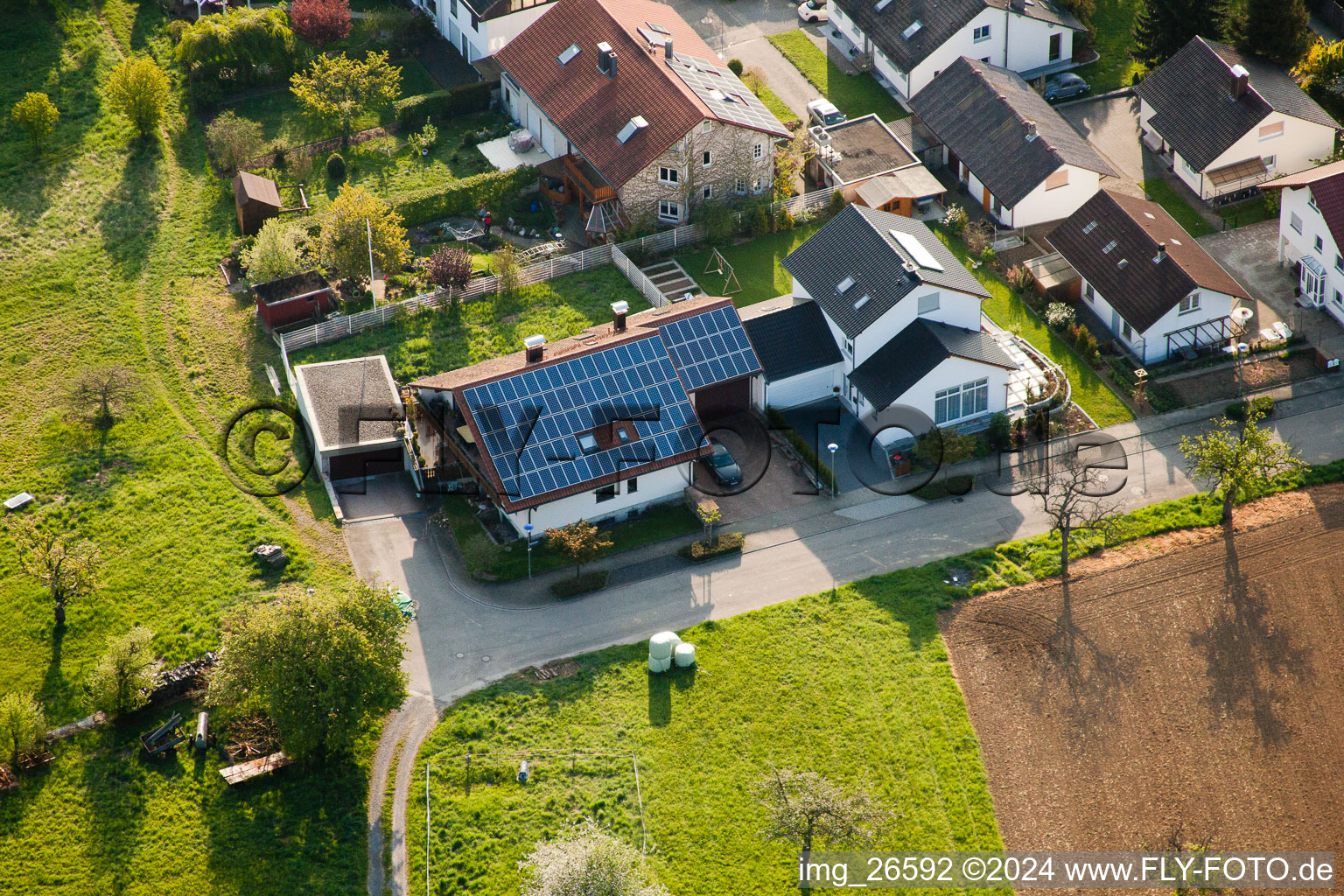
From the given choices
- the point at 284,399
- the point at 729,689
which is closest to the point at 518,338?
the point at 284,399

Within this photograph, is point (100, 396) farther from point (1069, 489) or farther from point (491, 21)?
point (1069, 489)

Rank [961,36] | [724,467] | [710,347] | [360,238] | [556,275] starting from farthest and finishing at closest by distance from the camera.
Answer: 1. [961,36]
2. [556,275]
3. [360,238]
4. [710,347]
5. [724,467]

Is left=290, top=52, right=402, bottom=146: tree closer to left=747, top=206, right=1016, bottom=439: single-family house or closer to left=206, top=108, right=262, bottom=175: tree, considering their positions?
left=206, top=108, right=262, bottom=175: tree

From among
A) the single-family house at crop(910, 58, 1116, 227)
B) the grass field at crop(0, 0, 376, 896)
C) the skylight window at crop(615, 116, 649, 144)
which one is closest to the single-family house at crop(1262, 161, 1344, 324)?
the single-family house at crop(910, 58, 1116, 227)

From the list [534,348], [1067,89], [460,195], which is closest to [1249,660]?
[534,348]

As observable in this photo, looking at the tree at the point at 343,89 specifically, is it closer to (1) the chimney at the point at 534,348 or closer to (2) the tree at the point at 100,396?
Result: (2) the tree at the point at 100,396
